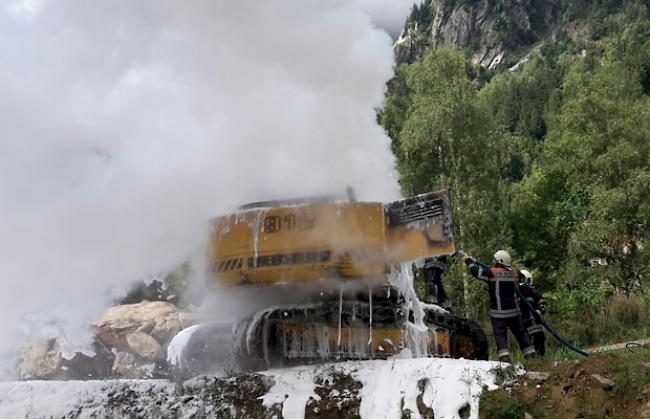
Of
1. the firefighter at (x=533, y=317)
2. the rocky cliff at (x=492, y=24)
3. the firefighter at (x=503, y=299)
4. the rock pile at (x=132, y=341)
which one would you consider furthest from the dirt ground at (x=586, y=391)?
the rocky cliff at (x=492, y=24)

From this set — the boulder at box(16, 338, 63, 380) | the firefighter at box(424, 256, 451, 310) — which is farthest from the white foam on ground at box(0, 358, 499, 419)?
the boulder at box(16, 338, 63, 380)

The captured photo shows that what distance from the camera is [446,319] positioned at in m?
8.44

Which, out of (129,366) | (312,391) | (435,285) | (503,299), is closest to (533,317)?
(503,299)

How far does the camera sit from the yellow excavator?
701cm

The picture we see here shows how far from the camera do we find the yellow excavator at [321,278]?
Result: 7.01 metres

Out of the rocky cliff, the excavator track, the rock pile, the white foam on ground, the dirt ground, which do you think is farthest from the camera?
the rocky cliff

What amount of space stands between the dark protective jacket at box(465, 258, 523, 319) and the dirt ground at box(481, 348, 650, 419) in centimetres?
224

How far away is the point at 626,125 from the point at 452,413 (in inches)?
581

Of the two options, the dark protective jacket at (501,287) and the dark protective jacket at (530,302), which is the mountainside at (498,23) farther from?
the dark protective jacket at (501,287)

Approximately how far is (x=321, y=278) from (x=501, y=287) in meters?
2.17

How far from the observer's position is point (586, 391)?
5137mm

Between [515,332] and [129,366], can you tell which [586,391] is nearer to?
[515,332]

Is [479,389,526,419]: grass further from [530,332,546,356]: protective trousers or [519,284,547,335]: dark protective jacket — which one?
[519,284,547,335]: dark protective jacket

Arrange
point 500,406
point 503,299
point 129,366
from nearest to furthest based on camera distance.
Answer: point 500,406
point 503,299
point 129,366
